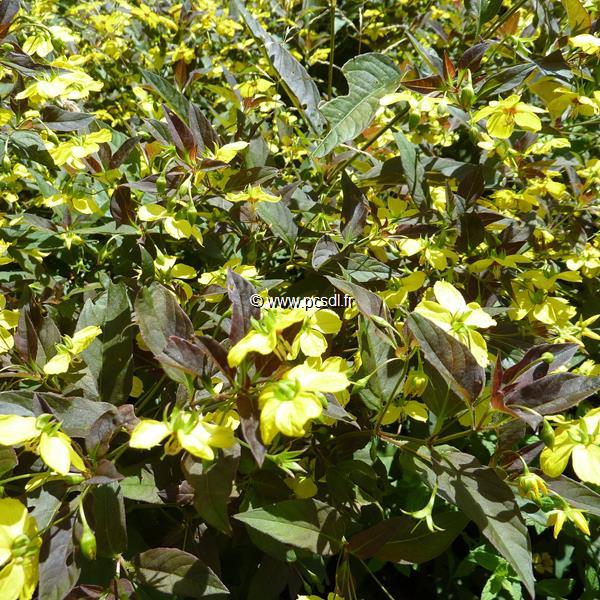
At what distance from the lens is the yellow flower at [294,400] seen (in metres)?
0.67

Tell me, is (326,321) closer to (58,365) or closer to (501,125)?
(58,365)

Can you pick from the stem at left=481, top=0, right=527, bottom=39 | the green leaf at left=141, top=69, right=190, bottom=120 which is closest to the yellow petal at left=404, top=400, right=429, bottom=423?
the green leaf at left=141, top=69, right=190, bottom=120

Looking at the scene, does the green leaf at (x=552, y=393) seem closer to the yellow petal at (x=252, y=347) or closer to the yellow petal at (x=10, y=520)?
the yellow petal at (x=252, y=347)

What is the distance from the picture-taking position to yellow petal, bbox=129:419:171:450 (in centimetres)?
70

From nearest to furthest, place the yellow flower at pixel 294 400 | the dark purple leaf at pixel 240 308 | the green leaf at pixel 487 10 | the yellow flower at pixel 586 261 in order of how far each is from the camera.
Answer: the yellow flower at pixel 294 400, the dark purple leaf at pixel 240 308, the green leaf at pixel 487 10, the yellow flower at pixel 586 261

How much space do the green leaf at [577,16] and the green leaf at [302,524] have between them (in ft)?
3.91

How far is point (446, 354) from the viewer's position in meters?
0.84

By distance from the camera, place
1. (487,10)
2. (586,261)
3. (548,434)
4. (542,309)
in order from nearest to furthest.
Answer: (548,434)
(487,10)
(542,309)
(586,261)

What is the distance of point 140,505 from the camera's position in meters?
0.98

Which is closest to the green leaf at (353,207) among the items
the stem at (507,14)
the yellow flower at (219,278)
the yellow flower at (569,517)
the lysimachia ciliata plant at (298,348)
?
the lysimachia ciliata plant at (298,348)

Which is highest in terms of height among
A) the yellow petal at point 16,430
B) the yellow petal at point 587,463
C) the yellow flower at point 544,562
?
the yellow petal at point 16,430

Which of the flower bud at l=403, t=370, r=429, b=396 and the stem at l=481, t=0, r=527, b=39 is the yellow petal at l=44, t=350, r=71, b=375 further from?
the stem at l=481, t=0, r=527, b=39

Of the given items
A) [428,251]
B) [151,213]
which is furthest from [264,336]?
[428,251]

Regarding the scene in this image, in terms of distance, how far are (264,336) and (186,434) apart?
0.17 m
